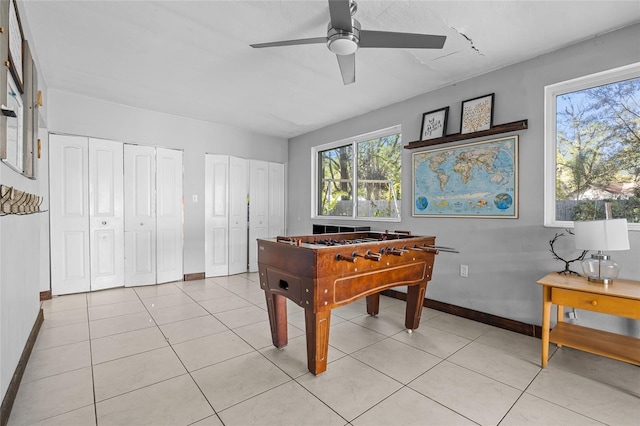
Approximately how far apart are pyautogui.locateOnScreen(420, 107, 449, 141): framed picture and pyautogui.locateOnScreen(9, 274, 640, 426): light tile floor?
2.05 m

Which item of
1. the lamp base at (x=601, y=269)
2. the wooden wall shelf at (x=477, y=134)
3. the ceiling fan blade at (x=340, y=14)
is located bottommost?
the lamp base at (x=601, y=269)

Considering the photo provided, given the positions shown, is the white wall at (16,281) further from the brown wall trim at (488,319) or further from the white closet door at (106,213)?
the brown wall trim at (488,319)

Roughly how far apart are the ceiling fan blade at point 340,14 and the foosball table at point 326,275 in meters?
1.43

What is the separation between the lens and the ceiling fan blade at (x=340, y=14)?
Result: 5.62 ft

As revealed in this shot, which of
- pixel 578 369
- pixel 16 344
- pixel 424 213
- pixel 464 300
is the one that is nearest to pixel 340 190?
pixel 424 213

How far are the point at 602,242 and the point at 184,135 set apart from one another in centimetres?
502

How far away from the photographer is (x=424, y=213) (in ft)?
11.9

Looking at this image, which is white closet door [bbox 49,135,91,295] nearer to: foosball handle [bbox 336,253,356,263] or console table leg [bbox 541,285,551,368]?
foosball handle [bbox 336,253,356,263]

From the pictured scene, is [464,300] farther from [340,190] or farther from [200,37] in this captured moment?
[200,37]

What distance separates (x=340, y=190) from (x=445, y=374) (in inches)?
132

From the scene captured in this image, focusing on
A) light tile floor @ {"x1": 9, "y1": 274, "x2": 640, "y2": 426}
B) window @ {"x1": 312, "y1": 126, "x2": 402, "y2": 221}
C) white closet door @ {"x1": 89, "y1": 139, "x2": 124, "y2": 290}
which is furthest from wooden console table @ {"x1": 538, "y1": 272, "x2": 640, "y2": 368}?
white closet door @ {"x1": 89, "y1": 139, "x2": 124, "y2": 290}

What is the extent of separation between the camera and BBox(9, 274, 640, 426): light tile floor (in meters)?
1.67

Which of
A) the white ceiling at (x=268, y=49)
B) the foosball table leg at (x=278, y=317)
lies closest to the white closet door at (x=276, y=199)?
the white ceiling at (x=268, y=49)

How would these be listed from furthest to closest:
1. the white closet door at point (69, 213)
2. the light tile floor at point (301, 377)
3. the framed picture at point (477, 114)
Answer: the white closet door at point (69, 213), the framed picture at point (477, 114), the light tile floor at point (301, 377)
